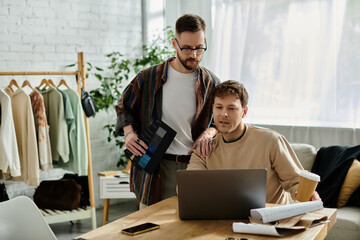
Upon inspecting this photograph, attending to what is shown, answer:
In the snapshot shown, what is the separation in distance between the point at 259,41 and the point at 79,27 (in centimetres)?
190

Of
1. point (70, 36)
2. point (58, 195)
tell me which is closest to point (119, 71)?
point (70, 36)

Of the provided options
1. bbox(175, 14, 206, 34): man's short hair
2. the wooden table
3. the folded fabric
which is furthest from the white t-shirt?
the folded fabric

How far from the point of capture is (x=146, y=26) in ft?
18.5

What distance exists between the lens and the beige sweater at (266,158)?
223 cm

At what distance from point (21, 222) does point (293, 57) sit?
3.37 m

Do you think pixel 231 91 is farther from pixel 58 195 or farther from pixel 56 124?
pixel 58 195

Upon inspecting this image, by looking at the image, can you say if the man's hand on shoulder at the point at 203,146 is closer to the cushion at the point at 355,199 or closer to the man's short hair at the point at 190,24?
the man's short hair at the point at 190,24

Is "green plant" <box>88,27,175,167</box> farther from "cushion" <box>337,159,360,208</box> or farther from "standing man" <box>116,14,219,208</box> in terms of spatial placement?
"cushion" <box>337,159,360,208</box>

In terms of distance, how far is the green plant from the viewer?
505 cm

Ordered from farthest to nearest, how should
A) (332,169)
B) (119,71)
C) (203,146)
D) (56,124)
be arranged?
(119,71)
(56,124)
(332,169)
(203,146)

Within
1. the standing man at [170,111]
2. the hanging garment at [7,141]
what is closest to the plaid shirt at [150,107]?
the standing man at [170,111]

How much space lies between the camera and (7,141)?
147 inches

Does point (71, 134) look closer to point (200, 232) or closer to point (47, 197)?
point (47, 197)

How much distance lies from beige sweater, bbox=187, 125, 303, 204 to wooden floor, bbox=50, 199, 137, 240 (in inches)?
94.8
